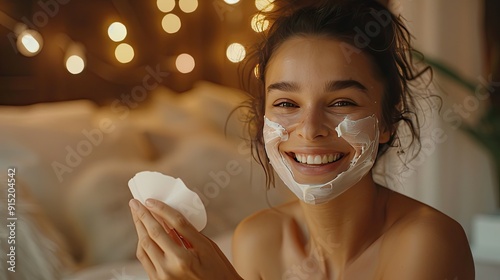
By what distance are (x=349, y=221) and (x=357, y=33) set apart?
0.70ft

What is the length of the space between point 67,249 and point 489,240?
79 centimetres

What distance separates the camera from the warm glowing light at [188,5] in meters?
1.28

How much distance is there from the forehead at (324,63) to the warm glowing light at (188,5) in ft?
2.11

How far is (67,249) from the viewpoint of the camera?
102 centimetres

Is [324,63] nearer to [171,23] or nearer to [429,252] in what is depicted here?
[429,252]

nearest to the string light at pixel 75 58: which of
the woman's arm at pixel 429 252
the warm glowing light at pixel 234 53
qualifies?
the warm glowing light at pixel 234 53

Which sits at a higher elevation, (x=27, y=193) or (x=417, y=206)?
(x=27, y=193)

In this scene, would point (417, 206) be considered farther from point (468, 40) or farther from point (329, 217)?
point (468, 40)

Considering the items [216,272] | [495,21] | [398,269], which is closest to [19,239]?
[216,272]

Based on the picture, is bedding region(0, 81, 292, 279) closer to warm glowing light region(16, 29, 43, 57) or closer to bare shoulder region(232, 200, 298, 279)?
warm glowing light region(16, 29, 43, 57)

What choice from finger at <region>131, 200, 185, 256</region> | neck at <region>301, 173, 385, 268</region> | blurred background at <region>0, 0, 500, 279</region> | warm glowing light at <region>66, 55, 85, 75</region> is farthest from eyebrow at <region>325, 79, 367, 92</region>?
warm glowing light at <region>66, 55, 85, 75</region>

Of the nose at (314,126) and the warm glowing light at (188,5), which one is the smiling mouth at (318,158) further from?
the warm glowing light at (188,5)

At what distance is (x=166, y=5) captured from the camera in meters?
1.26

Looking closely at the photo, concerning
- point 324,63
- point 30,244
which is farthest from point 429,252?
point 30,244
